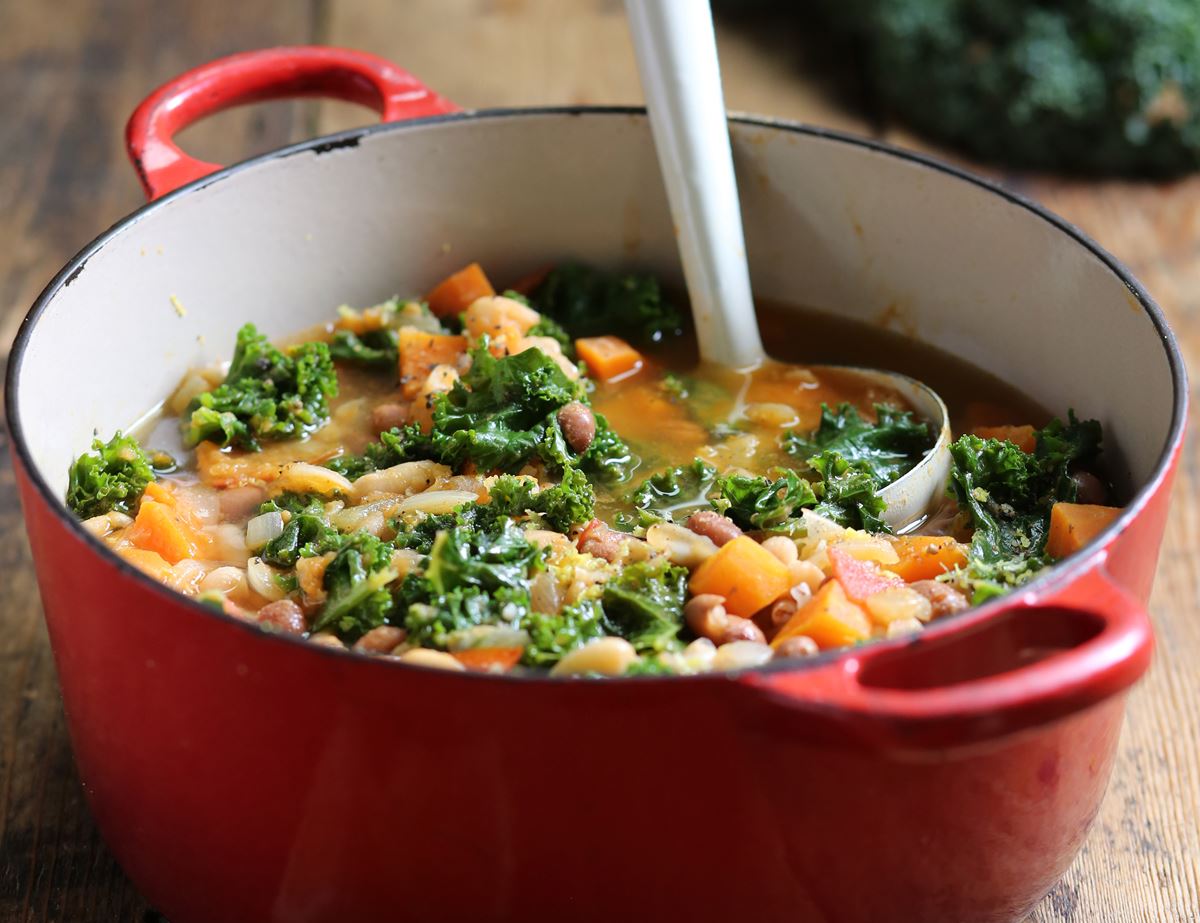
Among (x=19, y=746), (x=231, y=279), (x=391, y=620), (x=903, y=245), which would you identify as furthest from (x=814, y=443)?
(x=19, y=746)

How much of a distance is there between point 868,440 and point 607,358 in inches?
24.5

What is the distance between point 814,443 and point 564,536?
688mm

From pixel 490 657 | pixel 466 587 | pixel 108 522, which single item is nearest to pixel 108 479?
pixel 108 522

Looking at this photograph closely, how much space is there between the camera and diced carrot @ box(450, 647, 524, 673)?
2.19 meters

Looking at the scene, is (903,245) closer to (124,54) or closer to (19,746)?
(19,746)

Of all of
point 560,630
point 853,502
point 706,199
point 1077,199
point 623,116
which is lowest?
point 1077,199

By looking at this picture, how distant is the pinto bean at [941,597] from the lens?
2.34 meters

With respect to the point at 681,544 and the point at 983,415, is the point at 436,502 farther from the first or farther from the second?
the point at 983,415

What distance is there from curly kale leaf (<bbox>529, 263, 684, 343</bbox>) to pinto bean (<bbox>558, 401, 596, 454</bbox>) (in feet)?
2.02

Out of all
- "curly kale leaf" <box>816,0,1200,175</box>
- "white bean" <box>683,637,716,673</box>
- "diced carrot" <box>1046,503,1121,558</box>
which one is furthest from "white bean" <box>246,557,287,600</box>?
"curly kale leaf" <box>816,0,1200,175</box>

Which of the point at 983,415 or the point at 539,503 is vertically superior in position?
the point at 539,503

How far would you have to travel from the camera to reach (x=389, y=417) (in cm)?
307

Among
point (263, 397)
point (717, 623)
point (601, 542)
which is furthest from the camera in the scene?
point (263, 397)

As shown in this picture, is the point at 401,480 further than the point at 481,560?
Yes
